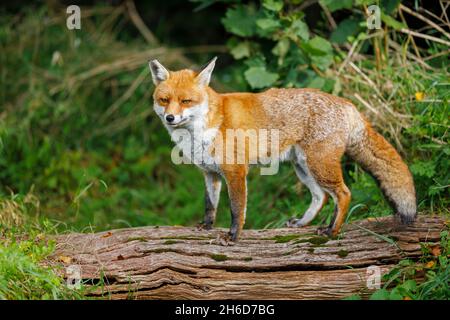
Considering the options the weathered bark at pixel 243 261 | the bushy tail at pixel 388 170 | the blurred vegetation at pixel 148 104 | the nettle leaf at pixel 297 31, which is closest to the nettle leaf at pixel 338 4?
the blurred vegetation at pixel 148 104

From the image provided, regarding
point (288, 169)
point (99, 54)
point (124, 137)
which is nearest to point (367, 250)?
point (288, 169)

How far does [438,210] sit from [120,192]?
5441 millimetres

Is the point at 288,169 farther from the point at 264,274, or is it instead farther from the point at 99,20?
the point at 99,20

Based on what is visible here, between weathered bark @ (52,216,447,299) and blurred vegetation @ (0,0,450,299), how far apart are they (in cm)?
46

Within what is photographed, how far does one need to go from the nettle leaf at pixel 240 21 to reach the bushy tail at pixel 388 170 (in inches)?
110

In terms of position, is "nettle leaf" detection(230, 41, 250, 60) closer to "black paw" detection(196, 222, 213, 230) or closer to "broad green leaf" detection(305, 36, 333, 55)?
"broad green leaf" detection(305, 36, 333, 55)

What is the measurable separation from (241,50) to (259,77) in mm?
699

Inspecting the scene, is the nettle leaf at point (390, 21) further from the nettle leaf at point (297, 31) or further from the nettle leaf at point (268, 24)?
the nettle leaf at point (268, 24)

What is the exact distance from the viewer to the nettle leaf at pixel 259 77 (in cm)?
825

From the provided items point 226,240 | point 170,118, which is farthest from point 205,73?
point 226,240

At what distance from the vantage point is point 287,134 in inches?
258

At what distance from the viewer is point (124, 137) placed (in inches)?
456
